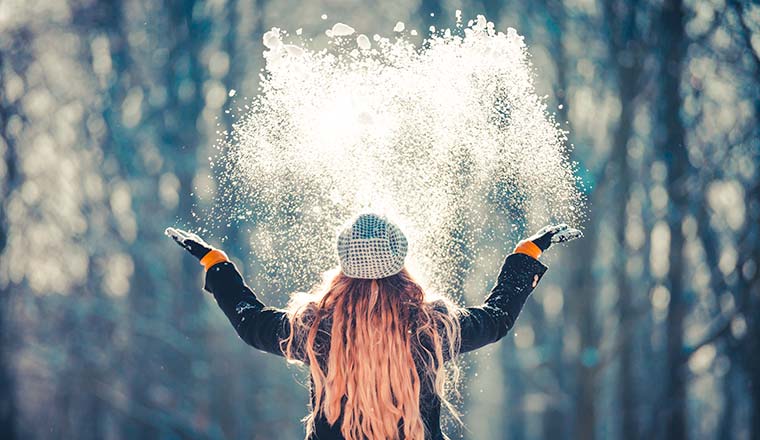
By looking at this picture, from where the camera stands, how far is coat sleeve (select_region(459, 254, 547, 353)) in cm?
325

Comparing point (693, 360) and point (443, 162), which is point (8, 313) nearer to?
point (443, 162)

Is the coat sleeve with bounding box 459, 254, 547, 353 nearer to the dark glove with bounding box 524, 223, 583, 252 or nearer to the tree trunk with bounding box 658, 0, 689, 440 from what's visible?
the dark glove with bounding box 524, 223, 583, 252

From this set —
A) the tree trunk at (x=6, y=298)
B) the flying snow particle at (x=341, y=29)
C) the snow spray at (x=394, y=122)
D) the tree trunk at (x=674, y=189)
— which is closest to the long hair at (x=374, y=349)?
the snow spray at (x=394, y=122)

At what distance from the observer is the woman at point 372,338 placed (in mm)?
3162

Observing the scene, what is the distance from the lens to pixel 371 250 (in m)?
3.13

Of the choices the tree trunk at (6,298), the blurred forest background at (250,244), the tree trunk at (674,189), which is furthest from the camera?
the tree trunk at (6,298)

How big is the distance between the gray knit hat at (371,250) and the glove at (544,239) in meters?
0.63

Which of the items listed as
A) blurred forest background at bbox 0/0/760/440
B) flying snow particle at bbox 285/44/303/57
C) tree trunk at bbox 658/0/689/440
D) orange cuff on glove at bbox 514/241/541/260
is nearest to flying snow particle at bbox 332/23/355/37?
blurred forest background at bbox 0/0/760/440

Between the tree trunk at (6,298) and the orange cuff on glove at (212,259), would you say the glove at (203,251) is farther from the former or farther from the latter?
the tree trunk at (6,298)

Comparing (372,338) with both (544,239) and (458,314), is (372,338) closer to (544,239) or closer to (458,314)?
(458,314)

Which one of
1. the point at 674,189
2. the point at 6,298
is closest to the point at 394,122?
the point at 674,189

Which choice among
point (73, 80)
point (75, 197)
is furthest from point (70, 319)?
point (73, 80)

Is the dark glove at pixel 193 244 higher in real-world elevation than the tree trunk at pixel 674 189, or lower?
lower

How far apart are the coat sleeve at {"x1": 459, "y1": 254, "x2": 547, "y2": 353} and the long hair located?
0.26ft
